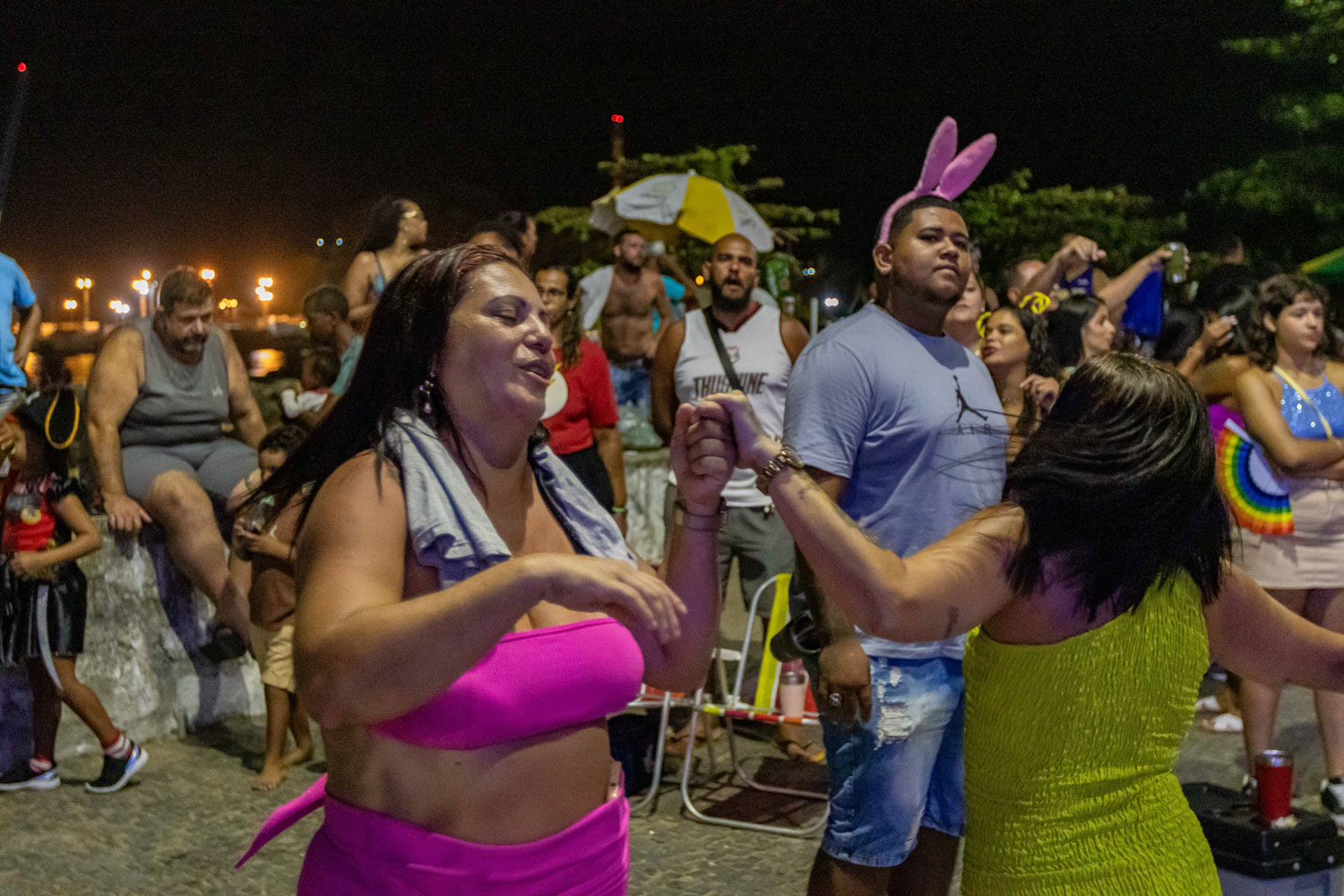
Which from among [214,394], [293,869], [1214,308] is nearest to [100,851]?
[293,869]

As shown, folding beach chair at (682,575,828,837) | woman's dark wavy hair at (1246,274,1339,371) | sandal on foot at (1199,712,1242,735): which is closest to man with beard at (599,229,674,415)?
folding beach chair at (682,575,828,837)

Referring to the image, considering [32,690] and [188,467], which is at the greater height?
[188,467]

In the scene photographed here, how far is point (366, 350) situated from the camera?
7.61ft

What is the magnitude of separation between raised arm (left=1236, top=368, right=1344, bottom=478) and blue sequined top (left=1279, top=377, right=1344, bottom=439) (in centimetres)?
4

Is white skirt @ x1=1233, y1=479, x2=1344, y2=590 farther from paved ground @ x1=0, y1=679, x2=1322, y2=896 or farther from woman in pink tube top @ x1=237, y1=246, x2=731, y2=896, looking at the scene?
woman in pink tube top @ x1=237, y1=246, x2=731, y2=896

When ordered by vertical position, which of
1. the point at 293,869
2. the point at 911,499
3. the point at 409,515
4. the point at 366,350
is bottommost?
the point at 293,869

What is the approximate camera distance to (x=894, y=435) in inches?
136

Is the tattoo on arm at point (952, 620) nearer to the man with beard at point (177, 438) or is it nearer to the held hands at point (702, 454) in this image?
the held hands at point (702, 454)

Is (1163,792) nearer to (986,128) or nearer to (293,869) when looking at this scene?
(293,869)

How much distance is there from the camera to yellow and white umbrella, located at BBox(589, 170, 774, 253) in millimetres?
11734

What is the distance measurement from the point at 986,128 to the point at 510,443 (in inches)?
1299

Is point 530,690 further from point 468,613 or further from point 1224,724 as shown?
point 1224,724

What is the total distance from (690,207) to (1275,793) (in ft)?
29.8

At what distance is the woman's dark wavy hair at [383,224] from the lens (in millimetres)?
6570
